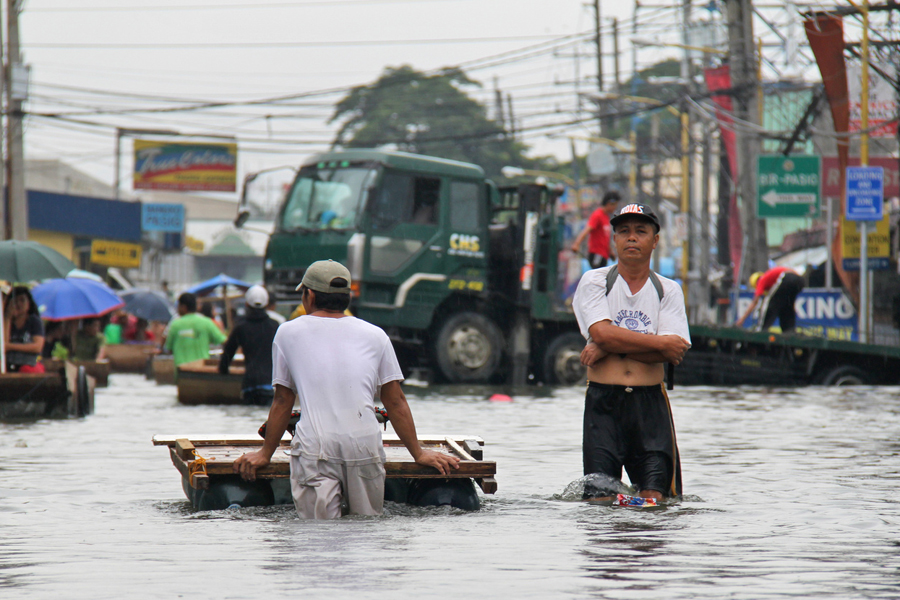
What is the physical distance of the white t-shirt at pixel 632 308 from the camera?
684cm

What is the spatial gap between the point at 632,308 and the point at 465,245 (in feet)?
43.6

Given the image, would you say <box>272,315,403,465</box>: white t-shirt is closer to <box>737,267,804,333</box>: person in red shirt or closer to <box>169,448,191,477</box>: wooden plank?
<box>169,448,191,477</box>: wooden plank

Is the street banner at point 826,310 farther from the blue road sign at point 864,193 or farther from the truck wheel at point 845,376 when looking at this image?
the truck wheel at point 845,376

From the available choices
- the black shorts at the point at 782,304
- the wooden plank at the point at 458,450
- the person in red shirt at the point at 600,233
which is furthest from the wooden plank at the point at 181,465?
the black shorts at the point at 782,304

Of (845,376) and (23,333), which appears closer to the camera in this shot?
(23,333)

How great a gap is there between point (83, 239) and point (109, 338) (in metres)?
17.3

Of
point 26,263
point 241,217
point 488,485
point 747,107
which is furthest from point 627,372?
point 747,107

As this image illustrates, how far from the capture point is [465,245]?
20.1 meters

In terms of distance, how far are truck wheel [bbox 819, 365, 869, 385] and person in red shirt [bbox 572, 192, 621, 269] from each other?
3.97m

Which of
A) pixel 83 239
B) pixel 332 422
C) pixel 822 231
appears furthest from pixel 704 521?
pixel 83 239

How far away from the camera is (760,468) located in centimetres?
944

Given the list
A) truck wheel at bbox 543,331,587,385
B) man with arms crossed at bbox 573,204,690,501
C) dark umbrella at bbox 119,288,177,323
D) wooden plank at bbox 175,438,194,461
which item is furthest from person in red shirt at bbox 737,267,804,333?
dark umbrella at bbox 119,288,177,323

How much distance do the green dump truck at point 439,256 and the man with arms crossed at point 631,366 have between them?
40.0 feet

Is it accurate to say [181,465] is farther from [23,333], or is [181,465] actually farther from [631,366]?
[23,333]
